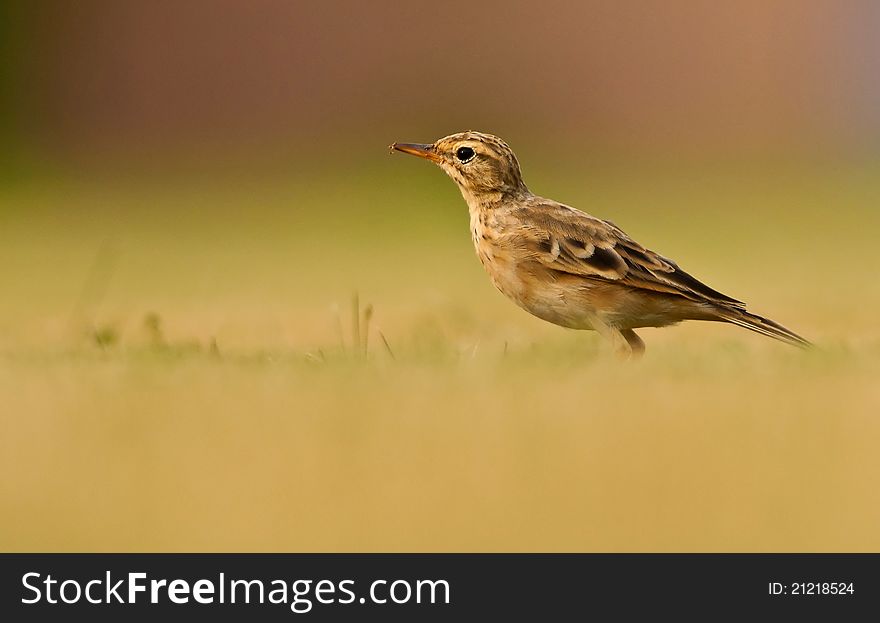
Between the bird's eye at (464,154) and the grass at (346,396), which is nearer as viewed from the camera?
the grass at (346,396)

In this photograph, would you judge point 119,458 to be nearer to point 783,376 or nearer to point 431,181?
point 783,376

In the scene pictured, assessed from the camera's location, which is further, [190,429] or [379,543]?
[190,429]

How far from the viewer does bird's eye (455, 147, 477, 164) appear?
657 centimetres

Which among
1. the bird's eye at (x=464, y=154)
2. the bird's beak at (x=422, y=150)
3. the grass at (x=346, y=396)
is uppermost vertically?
the bird's beak at (x=422, y=150)

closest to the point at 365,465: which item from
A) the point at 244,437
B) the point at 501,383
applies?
the point at 244,437

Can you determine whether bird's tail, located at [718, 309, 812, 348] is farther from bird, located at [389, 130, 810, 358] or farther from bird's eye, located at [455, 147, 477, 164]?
bird's eye, located at [455, 147, 477, 164]

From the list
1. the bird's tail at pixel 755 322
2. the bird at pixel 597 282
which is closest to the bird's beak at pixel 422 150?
the bird at pixel 597 282

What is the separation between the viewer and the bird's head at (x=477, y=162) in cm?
647

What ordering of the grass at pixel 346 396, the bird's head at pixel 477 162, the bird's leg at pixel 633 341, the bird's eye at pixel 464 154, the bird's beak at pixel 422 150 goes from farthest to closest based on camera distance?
the bird's beak at pixel 422 150 → the bird's eye at pixel 464 154 → the bird's head at pixel 477 162 → the bird's leg at pixel 633 341 → the grass at pixel 346 396

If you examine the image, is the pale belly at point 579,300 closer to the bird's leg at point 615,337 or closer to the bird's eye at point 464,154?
the bird's leg at point 615,337

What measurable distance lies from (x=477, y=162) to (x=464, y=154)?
0.11m

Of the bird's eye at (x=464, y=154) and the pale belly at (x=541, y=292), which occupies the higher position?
the bird's eye at (x=464, y=154)

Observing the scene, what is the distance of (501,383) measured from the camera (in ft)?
13.5

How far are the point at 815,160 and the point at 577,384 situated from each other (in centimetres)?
2097
